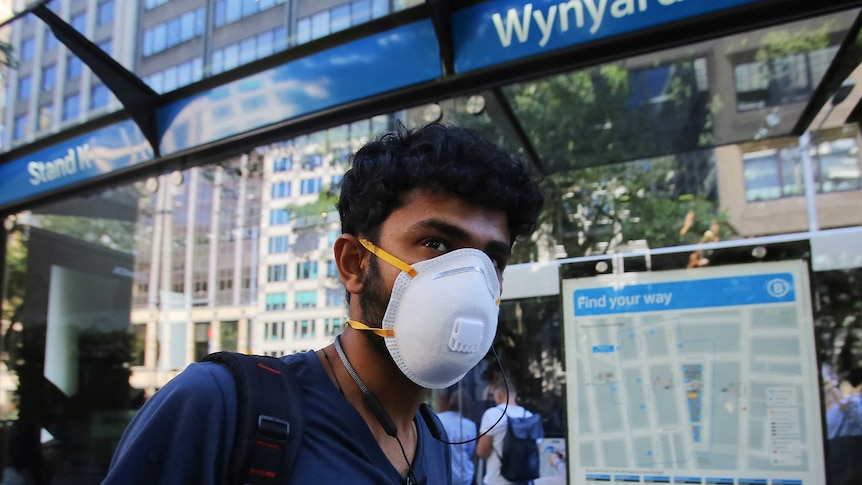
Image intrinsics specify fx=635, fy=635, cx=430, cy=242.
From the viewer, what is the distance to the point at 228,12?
450cm

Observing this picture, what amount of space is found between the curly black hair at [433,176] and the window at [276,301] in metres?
4.59

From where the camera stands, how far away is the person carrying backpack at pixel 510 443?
4.12 m

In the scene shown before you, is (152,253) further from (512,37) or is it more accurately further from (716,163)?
(716,163)

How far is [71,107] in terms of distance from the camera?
5.23m

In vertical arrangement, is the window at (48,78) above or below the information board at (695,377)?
above

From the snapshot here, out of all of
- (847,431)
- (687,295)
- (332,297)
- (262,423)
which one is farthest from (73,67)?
(847,431)

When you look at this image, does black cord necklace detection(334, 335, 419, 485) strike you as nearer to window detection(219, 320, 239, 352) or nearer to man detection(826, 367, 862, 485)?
man detection(826, 367, 862, 485)

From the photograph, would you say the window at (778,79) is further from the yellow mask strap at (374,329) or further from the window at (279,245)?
the window at (279,245)

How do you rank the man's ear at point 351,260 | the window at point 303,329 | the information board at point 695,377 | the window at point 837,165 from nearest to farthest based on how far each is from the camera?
the man's ear at point 351,260
the information board at point 695,377
the window at point 837,165
the window at point 303,329

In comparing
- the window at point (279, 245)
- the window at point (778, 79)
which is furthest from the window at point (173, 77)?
the window at point (778, 79)

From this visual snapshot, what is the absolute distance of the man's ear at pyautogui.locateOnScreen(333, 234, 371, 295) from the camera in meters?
1.51

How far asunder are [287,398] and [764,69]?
4032 mm

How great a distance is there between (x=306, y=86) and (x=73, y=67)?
89.0 inches

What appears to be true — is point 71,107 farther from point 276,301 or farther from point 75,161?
point 276,301
